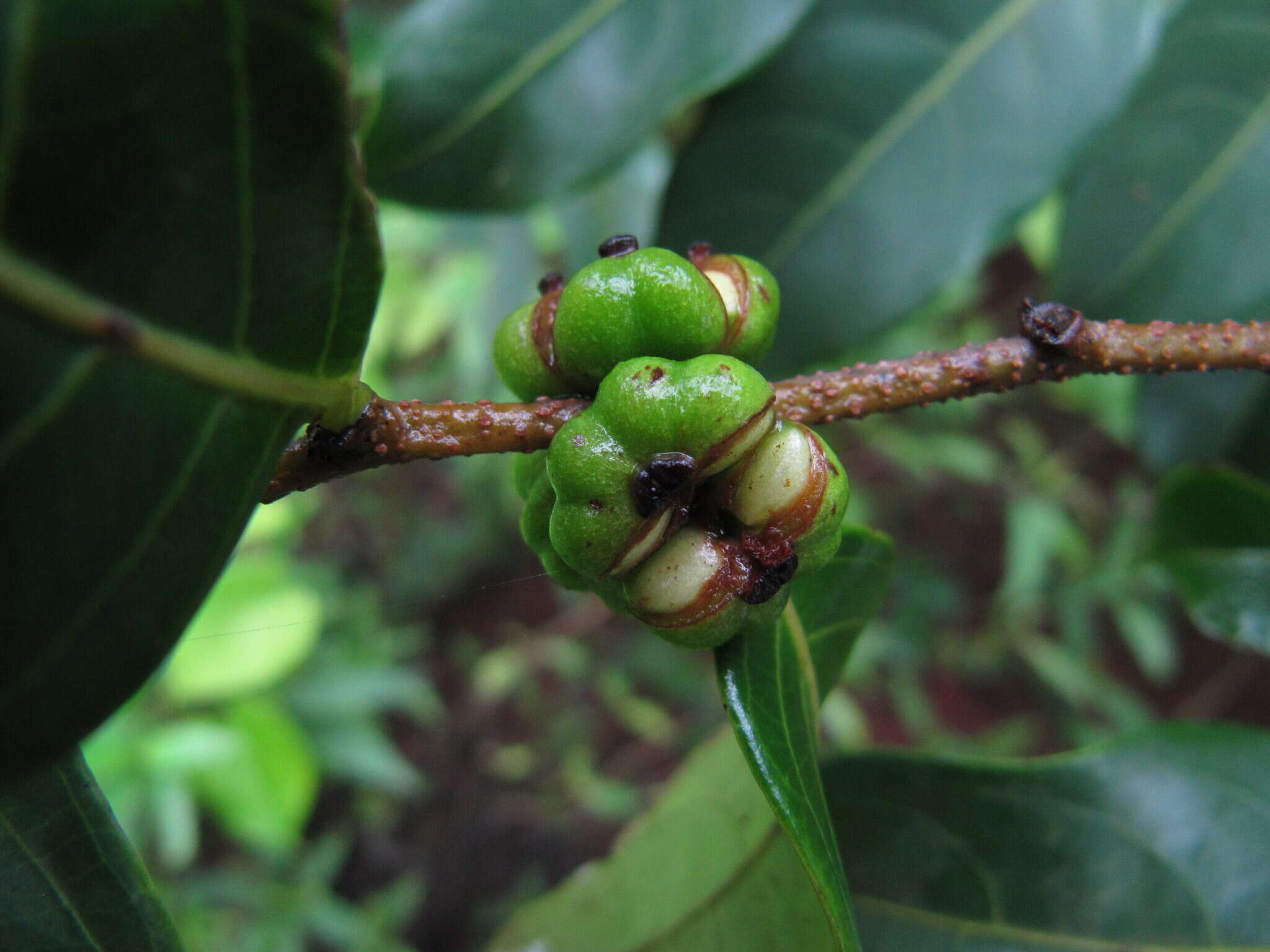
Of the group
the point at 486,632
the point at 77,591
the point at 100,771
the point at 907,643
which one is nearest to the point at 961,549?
the point at 907,643

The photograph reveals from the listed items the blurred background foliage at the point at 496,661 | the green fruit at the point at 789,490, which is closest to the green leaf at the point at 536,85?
the green fruit at the point at 789,490

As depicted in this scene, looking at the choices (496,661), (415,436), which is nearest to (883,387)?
(415,436)

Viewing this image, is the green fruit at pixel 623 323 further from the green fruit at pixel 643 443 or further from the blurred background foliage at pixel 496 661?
the blurred background foliage at pixel 496 661

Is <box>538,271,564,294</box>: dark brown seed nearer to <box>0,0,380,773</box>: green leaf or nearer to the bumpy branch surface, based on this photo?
the bumpy branch surface

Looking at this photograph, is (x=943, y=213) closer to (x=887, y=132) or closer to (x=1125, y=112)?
(x=887, y=132)

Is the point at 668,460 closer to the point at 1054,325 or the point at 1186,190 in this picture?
the point at 1054,325

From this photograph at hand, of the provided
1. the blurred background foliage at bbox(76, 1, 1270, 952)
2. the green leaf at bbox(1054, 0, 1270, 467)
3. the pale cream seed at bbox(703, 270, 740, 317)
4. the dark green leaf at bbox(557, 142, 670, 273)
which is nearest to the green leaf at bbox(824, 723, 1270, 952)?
the pale cream seed at bbox(703, 270, 740, 317)
